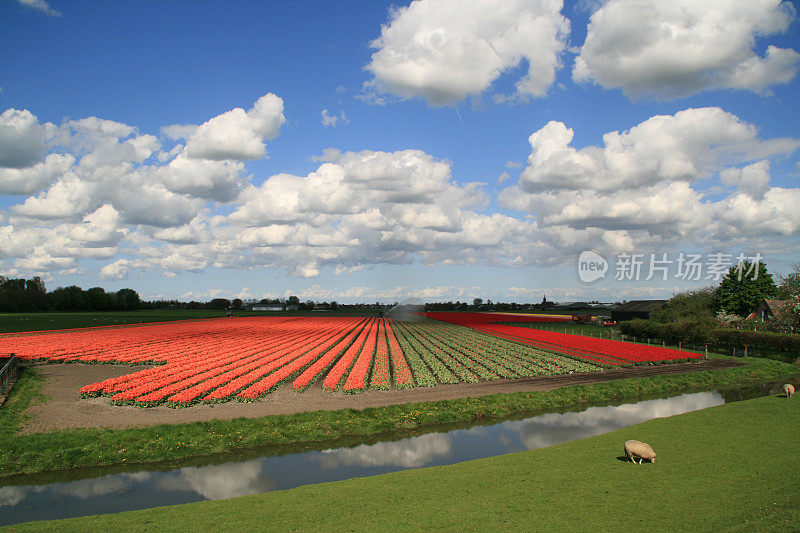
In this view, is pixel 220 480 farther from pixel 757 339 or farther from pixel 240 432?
pixel 757 339

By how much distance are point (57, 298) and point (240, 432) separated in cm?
15679

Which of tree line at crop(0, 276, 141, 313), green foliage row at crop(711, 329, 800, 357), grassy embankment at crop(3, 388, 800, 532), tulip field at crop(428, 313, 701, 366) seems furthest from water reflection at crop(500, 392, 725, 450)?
tree line at crop(0, 276, 141, 313)

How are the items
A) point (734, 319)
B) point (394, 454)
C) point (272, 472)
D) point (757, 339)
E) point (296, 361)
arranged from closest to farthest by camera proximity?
1. point (272, 472)
2. point (394, 454)
3. point (296, 361)
4. point (757, 339)
5. point (734, 319)

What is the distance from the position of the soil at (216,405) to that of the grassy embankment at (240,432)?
40.8 inches

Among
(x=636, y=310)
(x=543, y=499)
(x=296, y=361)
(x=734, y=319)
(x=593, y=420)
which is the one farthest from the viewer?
(x=636, y=310)

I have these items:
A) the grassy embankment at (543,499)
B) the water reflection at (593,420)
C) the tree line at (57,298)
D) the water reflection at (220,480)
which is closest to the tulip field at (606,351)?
the water reflection at (593,420)

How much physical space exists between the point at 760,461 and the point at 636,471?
395 cm

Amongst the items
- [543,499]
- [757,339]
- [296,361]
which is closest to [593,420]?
[543,499]

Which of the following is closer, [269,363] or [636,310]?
[269,363]

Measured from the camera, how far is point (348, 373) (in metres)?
30.1

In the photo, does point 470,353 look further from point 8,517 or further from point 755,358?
point 8,517

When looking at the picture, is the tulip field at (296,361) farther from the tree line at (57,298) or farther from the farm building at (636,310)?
the tree line at (57,298)

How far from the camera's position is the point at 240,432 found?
17.6 m

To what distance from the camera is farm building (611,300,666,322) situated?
296ft
